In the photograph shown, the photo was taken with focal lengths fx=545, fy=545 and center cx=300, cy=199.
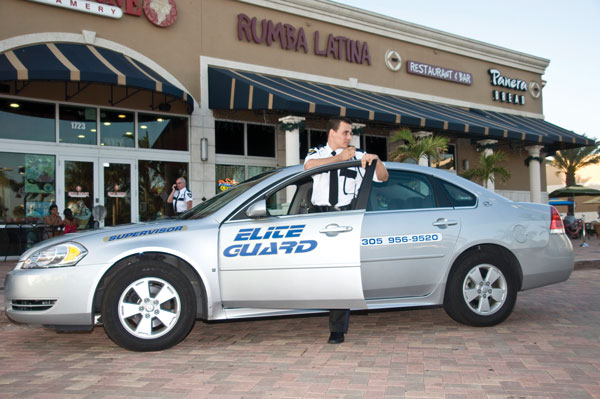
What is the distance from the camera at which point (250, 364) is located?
4.00 m

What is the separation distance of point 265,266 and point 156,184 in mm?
10321

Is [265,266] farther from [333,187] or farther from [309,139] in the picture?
[309,139]

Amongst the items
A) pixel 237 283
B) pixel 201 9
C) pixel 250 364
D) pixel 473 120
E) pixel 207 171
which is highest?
pixel 201 9

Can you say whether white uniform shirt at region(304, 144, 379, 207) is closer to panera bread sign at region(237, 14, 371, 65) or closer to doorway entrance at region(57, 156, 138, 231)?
doorway entrance at region(57, 156, 138, 231)

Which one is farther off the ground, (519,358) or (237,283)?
(237,283)

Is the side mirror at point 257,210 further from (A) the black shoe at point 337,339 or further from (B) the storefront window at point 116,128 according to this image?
(B) the storefront window at point 116,128

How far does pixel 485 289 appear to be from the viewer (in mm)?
4984

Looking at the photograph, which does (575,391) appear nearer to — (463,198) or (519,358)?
(519,358)

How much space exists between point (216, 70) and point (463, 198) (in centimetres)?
1040

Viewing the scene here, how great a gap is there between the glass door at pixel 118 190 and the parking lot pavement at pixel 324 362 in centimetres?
784

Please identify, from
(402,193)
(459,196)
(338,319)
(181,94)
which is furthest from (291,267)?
(181,94)

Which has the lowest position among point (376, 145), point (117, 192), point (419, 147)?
point (117, 192)

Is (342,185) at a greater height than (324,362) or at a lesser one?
greater

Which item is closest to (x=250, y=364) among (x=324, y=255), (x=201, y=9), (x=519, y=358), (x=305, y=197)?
(x=324, y=255)
